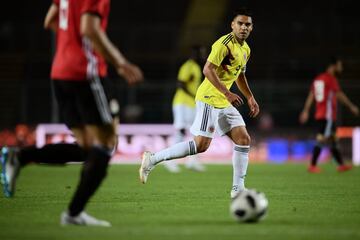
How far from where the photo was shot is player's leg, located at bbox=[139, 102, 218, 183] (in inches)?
372

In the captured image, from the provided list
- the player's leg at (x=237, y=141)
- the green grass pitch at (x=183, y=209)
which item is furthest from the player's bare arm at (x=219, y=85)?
the green grass pitch at (x=183, y=209)

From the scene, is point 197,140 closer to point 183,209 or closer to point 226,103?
point 226,103

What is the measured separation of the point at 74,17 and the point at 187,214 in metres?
2.26

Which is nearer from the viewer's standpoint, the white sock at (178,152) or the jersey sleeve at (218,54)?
the jersey sleeve at (218,54)

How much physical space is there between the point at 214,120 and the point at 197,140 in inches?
13.3

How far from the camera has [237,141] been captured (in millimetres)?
9406

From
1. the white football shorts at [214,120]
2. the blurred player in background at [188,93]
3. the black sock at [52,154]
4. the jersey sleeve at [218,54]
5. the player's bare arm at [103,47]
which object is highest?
the player's bare arm at [103,47]

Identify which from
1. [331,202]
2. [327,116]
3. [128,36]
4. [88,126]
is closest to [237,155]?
[331,202]

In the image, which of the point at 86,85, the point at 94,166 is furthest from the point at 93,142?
the point at 86,85

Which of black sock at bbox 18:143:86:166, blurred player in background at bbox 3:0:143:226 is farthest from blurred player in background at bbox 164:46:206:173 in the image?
blurred player in background at bbox 3:0:143:226

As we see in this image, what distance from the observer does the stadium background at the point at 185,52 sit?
2355 cm

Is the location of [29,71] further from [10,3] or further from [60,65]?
[60,65]

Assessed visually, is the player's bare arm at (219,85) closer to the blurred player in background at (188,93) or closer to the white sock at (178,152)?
the white sock at (178,152)

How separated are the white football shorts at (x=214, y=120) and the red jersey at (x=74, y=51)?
287 cm
